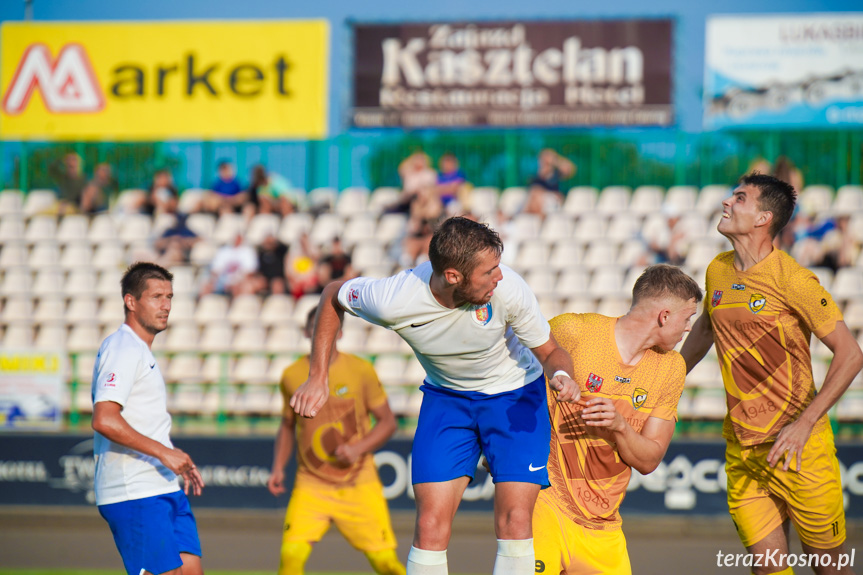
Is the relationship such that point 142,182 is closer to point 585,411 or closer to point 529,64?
point 529,64

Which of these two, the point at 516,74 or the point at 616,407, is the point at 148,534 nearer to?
the point at 616,407

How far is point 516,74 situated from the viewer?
51.7 feet

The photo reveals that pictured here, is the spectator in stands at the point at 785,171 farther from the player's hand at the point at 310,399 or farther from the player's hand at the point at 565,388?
the player's hand at the point at 310,399

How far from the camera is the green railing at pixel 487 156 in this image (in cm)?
1473

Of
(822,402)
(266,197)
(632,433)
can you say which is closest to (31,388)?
(266,197)

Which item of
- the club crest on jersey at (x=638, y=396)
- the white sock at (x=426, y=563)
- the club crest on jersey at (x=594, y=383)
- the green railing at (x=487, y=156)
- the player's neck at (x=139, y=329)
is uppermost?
the green railing at (x=487, y=156)

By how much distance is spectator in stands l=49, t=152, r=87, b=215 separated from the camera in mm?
15750

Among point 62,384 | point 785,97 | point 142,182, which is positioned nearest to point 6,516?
point 62,384

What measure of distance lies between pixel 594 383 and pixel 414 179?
10376 mm

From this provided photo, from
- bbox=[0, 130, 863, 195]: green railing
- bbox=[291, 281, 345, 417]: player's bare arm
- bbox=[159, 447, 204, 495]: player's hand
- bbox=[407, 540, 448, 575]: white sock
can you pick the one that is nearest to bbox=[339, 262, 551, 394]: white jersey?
bbox=[291, 281, 345, 417]: player's bare arm

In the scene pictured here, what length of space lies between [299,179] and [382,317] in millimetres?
11618

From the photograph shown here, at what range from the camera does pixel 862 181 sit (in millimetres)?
14914

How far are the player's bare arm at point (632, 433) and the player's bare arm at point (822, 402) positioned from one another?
22.9 inches

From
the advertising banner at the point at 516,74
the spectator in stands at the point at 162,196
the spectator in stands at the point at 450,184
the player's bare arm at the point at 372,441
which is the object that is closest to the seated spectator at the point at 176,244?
the spectator in stands at the point at 162,196
